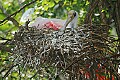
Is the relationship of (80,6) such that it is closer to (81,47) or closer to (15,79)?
(15,79)

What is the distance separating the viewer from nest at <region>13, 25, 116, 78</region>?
1.72 metres

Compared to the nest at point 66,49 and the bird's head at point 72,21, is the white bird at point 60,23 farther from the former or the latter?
the nest at point 66,49

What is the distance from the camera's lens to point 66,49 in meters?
1.73

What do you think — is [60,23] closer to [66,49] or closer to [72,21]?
[72,21]

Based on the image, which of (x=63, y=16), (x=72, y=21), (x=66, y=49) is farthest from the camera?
(x=63, y=16)

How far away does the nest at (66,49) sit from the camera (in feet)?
5.65

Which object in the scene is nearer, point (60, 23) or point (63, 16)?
point (60, 23)

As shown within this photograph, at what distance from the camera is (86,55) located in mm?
1682

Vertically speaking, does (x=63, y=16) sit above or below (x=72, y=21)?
below

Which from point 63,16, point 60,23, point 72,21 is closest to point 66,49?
point 72,21

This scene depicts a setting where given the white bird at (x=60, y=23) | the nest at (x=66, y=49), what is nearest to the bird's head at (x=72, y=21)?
the white bird at (x=60, y=23)

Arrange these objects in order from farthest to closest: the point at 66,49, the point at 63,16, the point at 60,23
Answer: the point at 63,16
the point at 60,23
the point at 66,49

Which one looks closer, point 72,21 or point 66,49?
point 66,49

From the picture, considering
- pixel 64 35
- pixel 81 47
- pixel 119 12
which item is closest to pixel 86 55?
pixel 81 47
